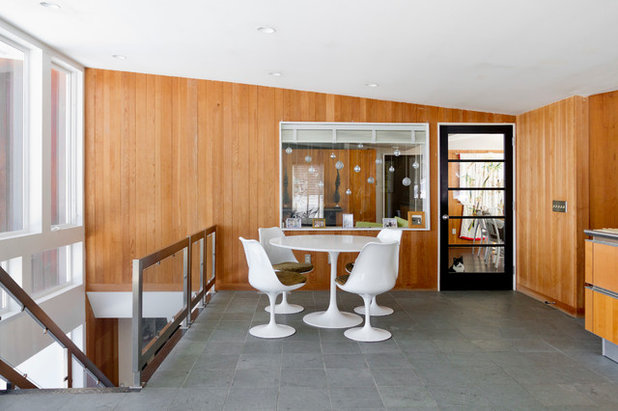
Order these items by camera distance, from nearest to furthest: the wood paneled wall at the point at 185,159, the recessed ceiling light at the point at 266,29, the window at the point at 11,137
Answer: the recessed ceiling light at the point at 266,29 → the window at the point at 11,137 → the wood paneled wall at the point at 185,159

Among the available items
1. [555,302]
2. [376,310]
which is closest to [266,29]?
[376,310]

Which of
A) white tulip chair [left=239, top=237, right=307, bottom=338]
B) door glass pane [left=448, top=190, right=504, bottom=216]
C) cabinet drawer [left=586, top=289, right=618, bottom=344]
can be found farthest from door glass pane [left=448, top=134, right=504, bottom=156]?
white tulip chair [left=239, top=237, right=307, bottom=338]

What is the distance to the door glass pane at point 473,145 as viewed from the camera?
5.96 metres

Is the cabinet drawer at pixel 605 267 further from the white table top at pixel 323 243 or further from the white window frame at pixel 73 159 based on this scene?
the white window frame at pixel 73 159

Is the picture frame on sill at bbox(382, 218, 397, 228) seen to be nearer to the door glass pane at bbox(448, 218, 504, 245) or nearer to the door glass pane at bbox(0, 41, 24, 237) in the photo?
the door glass pane at bbox(448, 218, 504, 245)

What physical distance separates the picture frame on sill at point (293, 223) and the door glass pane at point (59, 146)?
2.83 metres

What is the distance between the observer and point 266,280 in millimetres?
3902

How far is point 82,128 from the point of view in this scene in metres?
5.63

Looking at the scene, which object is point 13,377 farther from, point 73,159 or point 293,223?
point 293,223

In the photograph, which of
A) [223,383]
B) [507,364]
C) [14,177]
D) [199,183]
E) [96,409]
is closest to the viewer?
[96,409]

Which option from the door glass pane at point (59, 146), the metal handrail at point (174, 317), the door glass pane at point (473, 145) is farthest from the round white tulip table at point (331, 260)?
the door glass pane at point (59, 146)

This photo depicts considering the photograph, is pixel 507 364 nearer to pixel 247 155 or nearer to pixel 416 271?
pixel 416 271

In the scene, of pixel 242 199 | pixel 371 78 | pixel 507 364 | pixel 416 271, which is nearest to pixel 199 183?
pixel 242 199

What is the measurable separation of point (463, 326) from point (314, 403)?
87.0 inches
